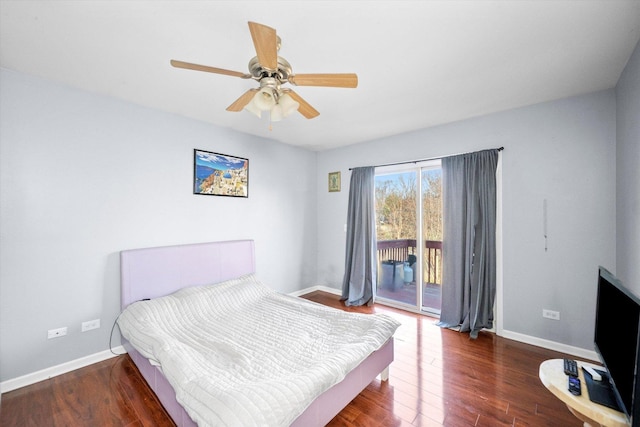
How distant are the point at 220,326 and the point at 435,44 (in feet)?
9.52

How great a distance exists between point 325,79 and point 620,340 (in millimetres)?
2096

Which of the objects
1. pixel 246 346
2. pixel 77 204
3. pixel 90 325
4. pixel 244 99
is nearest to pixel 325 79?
pixel 244 99

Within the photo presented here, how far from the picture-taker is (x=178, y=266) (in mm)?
3010

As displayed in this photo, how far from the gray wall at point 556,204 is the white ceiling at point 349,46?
275 mm

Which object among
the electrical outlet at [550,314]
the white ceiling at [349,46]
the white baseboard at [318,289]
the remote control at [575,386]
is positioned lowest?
the white baseboard at [318,289]

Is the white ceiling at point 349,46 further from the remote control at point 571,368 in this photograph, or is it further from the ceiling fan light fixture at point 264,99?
the remote control at point 571,368

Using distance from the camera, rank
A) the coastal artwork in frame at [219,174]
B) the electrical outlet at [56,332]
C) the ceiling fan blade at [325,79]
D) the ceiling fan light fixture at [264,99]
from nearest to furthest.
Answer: the ceiling fan blade at [325,79], the ceiling fan light fixture at [264,99], the electrical outlet at [56,332], the coastal artwork in frame at [219,174]

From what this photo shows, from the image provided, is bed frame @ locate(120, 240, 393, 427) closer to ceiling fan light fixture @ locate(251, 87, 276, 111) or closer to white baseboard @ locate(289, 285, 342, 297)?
white baseboard @ locate(289, 285, 342, 297)

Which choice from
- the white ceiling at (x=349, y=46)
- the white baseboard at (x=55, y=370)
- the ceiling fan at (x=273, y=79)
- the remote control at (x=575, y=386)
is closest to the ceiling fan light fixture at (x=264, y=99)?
the ceiling fan at (x=273, y=79)

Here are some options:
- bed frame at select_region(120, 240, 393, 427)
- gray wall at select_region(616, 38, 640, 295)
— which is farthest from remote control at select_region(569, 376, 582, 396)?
bed frame at select_region(120, 240, 393, 427)

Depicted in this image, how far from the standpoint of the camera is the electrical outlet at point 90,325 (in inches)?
98.0

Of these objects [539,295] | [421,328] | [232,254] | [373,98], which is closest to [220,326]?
[232,254]

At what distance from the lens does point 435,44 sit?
72.2 inches

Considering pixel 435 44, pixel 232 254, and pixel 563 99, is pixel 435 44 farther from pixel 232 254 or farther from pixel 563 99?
pixel 232 254
